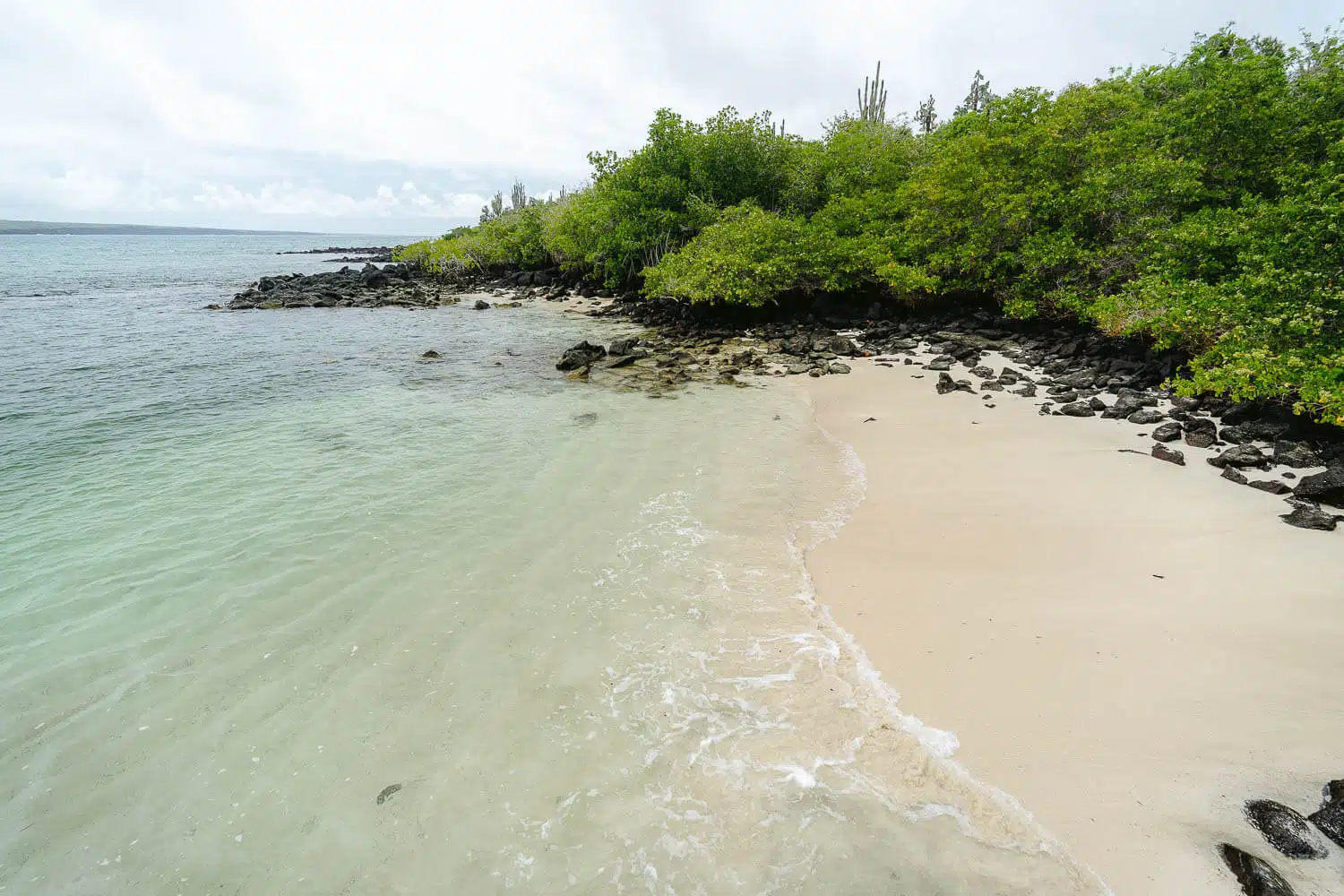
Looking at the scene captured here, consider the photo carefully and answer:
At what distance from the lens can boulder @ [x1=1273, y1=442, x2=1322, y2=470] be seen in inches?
356

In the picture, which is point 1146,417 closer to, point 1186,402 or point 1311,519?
point 1186,402

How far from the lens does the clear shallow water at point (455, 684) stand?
4.22 metres

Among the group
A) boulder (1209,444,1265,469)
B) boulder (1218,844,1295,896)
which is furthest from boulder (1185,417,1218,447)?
Answer: boulder (1218,844,1295,896)

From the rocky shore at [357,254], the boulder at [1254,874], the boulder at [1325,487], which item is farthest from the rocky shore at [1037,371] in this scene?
the rocky shore at [357,254]

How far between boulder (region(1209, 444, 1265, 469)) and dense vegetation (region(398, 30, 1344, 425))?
992 millimetres

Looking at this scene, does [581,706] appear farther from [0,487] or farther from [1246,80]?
[1246,80]

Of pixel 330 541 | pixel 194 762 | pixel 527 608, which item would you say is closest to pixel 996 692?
pixel 527 608

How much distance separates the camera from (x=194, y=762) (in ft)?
16.7

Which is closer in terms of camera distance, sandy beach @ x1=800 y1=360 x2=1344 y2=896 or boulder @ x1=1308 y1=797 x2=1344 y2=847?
boulder @ x1=1308 y1=797 x2=1344 y2=847

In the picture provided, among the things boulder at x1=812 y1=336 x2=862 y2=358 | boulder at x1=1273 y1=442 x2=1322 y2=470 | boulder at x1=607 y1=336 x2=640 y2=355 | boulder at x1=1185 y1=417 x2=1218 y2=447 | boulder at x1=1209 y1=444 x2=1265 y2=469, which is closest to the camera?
boulder at x1=1273 y1=442 x2=1322 y2=470

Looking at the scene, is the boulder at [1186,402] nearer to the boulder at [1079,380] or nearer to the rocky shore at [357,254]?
the boulder at [1079,380]

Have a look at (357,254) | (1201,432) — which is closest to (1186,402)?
(1201,432)

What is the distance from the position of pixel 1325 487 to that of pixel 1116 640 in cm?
521

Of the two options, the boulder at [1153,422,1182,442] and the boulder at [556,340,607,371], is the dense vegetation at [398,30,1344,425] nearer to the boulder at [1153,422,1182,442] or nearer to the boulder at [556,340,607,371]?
the boulder at [1153,422,1182,442]
